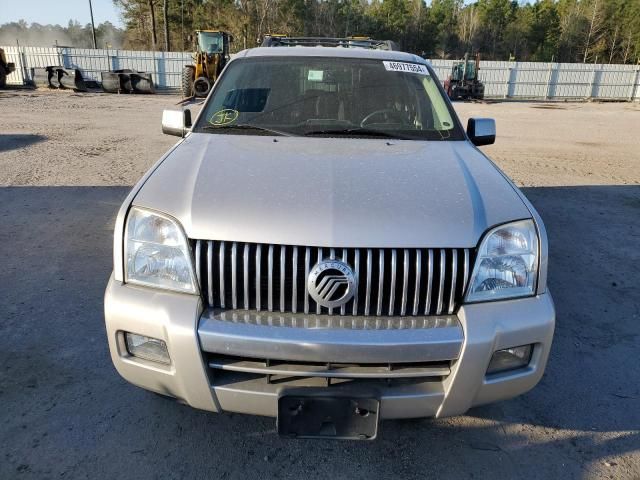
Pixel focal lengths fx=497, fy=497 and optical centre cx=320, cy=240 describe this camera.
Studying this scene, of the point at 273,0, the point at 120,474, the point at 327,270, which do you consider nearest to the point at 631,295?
the point at 327,270

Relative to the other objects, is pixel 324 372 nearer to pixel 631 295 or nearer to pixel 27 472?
pixel 27 472

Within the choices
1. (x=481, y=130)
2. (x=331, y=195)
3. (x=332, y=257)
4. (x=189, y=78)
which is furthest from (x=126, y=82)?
(x=332, y=257)

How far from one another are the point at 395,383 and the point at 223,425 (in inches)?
38.9

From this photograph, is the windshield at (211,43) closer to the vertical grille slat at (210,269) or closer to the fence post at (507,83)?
the fence post at (507,83)

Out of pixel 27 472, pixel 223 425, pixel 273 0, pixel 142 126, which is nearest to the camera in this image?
pixel 27 472

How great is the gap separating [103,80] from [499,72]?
2393 cm

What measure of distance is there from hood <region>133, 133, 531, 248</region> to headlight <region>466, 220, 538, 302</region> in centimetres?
6

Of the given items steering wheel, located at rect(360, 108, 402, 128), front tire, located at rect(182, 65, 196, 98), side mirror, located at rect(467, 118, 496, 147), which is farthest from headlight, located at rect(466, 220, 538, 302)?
front tire, located at rect(182, 65, 196, 98)

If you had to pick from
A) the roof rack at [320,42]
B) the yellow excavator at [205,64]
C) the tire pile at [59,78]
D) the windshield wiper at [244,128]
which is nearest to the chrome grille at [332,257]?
the windshield wiper at [244,128]

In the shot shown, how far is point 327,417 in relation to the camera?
190cm

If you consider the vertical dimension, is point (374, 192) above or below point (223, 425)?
above

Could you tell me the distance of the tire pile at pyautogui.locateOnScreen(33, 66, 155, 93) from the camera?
939 inches

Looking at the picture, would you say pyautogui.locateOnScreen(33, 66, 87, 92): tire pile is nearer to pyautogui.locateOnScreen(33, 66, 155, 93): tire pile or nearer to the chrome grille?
pyautogui.locateOnScreen(33, 66, 155, 93): tire pile

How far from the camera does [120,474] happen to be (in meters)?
2.14
